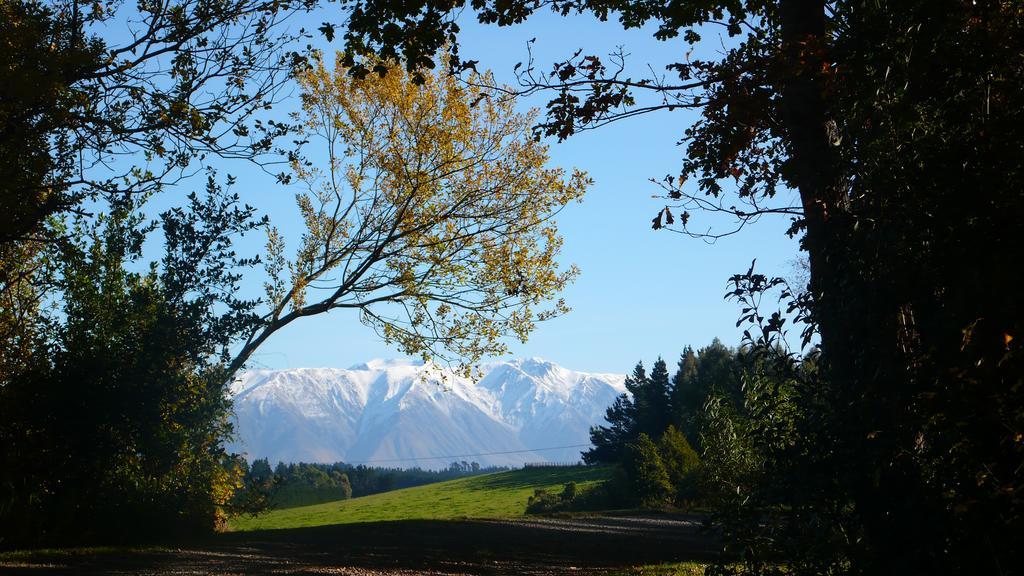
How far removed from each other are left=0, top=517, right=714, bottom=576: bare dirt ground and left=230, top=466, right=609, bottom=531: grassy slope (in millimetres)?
30009

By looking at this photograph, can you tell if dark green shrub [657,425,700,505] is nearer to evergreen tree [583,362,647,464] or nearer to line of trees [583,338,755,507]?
line of trees [583,338,755,507]

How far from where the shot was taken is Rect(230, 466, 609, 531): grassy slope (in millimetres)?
56406

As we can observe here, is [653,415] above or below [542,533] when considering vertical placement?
above

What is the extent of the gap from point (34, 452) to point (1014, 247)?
17.1m

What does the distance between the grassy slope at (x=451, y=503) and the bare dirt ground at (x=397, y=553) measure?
3001 cm

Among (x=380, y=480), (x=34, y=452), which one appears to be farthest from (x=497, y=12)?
(x=380, y=480)

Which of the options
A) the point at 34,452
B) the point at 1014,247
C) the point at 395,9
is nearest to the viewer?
the point at 1014,247

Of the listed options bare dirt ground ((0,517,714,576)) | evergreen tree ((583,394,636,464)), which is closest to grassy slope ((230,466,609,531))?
evergreen tree ((583,394,636,464))

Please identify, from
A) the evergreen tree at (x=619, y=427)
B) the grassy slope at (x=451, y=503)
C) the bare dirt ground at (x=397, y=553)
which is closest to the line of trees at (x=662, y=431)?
the evergreen tree at (x=619, y=427)

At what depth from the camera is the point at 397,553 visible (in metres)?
14.2

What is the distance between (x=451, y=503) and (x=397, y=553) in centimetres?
5380

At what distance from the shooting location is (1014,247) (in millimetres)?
5188

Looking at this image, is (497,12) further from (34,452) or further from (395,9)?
(34,452)

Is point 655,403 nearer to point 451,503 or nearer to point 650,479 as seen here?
point 451,503
